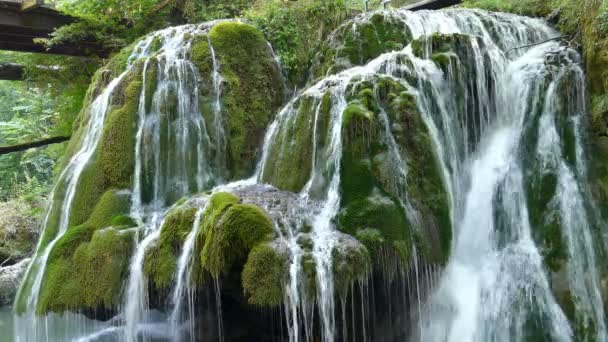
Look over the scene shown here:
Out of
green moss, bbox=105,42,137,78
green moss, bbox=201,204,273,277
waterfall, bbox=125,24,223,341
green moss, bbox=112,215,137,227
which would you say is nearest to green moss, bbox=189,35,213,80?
waterfall, bbox=125,24,223,341

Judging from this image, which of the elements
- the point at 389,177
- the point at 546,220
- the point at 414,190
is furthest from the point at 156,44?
the point at 546,220

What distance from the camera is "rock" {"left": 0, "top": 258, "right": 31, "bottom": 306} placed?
15070mm

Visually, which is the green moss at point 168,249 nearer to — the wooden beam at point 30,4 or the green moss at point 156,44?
the green moss at point 156,44

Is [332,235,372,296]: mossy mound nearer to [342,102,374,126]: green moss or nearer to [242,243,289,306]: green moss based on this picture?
[242,243,289,306]: green moss

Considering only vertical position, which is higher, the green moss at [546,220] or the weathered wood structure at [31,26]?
the weathered wood structure at [31,26]

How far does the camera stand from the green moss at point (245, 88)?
9.33 m

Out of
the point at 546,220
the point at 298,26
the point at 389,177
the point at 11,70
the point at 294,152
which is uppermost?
the point at 11,70

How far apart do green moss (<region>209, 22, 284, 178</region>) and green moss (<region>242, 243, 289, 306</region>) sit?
3271 mm

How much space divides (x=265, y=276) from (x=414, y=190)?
2.27 m

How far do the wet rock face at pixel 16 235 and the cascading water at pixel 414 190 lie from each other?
9.22m

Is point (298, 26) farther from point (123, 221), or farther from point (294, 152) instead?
point (123, 221)

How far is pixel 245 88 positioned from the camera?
9836 millimetres

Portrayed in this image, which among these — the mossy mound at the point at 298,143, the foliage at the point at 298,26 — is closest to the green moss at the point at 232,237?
the mossy mound at the point at 298,143

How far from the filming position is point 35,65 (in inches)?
624
